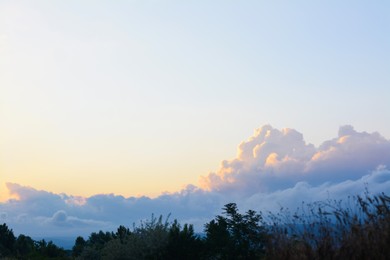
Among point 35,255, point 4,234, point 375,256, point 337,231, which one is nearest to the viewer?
point 375,256

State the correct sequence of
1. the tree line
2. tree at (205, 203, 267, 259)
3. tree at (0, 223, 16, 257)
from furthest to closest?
tree at (0, 223, 16, 257)
tree at (205, 203, 267, 259)
the tree line

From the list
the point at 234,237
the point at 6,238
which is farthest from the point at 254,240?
the point at 6,238

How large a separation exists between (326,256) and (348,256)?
0.59 m

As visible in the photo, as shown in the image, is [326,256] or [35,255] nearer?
[326,256]

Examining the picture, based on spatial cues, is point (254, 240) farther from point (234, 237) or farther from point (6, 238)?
point (6, 238)

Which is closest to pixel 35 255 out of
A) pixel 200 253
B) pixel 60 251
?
pixel 60 251

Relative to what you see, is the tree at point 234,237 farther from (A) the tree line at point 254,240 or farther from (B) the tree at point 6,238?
(B) the tree at point 6,238

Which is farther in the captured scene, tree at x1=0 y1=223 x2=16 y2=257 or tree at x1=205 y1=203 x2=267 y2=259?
tree at x1=0 y1=223 x2=16 y2=257

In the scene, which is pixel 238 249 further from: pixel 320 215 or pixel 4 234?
pixel 4 234

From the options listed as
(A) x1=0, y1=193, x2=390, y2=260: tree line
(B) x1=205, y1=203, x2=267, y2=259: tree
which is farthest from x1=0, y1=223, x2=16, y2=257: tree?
(B) x1=205, y1=203, x2=267, y2=259: tree

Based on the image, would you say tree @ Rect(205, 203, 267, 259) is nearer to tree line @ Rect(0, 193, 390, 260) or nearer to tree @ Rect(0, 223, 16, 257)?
tree line @ Rect(0, 193, 390, 260)

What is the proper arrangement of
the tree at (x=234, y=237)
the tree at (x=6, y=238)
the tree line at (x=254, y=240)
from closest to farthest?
the tree line at (x=254, y=240) < the tree at (x=234, y=237) < the tree at (x=6, y=238)

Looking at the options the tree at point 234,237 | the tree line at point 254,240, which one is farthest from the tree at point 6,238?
the tree at point 234,237

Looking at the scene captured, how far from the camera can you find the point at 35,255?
40938 mm
